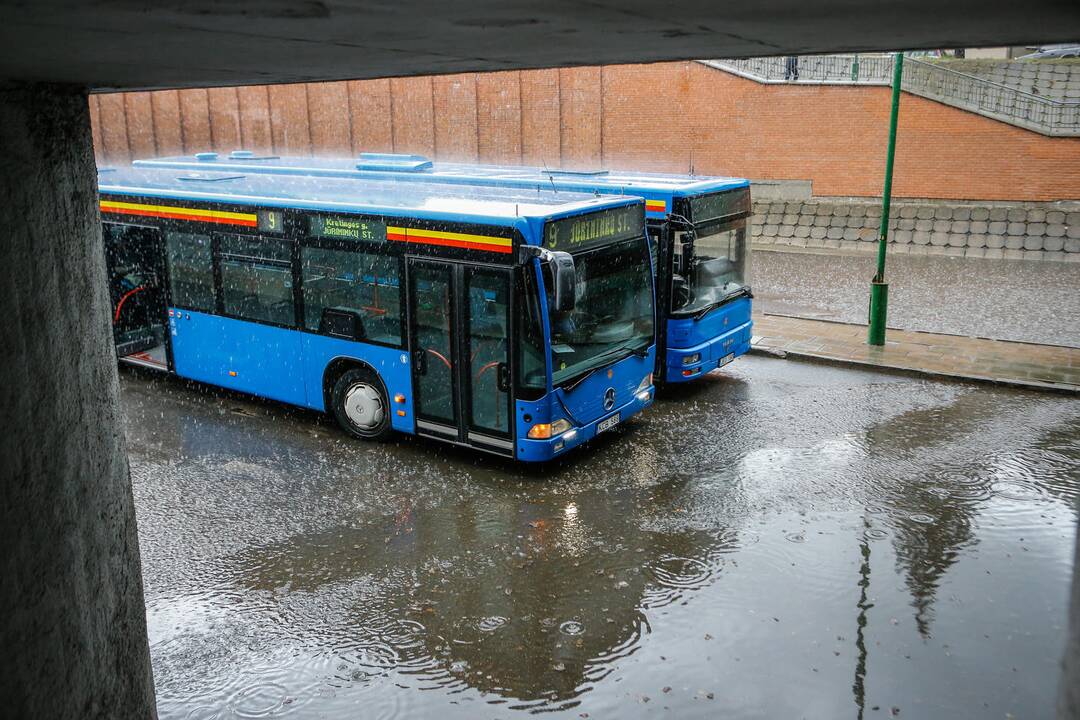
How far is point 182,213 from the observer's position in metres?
11.8

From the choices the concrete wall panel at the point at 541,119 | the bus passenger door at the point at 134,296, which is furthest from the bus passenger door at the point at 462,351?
the concrete wall panel at the point at 541,119

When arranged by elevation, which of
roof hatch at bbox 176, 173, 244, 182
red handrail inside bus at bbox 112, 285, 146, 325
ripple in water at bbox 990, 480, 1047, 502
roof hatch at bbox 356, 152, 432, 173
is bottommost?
ripple in water at bbox 990, 480, 1047, 502

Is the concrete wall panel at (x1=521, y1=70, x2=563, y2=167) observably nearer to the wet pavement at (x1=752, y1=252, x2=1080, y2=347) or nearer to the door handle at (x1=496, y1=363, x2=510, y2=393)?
the wet pavement at (x1=752, y1=252, x2=1080, y2=347)

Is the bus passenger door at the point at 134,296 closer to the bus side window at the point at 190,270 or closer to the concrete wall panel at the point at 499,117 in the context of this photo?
the bus side window at the point at 190,270

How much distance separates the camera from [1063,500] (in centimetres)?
883

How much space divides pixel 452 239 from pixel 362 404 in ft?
7.87

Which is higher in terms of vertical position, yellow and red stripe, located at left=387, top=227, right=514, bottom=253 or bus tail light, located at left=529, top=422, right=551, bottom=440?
yellow and red stripe, located at left=387, top=227, right=514, bottom=253

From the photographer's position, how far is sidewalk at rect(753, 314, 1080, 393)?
1248 centimetres

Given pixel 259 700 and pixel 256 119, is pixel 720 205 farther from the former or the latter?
→ pixel 256 119

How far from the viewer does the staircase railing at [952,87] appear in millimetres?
23438

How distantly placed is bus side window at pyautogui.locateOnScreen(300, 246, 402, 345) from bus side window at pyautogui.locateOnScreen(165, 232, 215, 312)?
179cm

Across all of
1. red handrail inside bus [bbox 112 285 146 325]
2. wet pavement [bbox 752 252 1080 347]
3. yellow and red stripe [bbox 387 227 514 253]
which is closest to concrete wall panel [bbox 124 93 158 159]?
wet pavement [bbox 752 252 1080 347]

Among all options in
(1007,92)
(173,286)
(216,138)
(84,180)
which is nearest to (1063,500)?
(84,180)

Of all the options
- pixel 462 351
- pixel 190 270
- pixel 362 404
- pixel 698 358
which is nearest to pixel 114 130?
pixel 190 270
